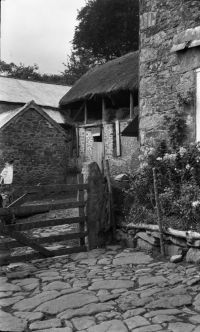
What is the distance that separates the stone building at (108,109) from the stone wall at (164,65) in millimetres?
7044

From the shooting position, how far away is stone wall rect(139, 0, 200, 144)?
868 cm

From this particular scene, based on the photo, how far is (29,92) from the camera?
74.4ft

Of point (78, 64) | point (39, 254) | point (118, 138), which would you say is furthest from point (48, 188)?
point (78, 64)

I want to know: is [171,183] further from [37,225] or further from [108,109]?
[108,109]

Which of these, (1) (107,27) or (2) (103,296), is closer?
(2) (103,296)

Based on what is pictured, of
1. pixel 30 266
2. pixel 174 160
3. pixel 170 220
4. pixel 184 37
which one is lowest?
pixel 30 266

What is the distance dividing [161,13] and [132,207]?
14.0 ft

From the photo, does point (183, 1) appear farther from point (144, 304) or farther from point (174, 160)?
point (144, 304)

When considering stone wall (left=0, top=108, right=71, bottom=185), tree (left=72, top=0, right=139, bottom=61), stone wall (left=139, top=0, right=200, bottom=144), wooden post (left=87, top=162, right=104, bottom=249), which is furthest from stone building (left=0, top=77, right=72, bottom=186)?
tree (left=72, top=0, right=139, bottom=61)

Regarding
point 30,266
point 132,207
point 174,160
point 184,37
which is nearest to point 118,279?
point 30,266

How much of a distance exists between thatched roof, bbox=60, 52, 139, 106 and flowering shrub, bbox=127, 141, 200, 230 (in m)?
9.15

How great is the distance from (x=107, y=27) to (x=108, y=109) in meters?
12.7

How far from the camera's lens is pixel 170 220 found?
23.0 ft

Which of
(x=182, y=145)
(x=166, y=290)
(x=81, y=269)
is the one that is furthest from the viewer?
(x=182, y=145)
